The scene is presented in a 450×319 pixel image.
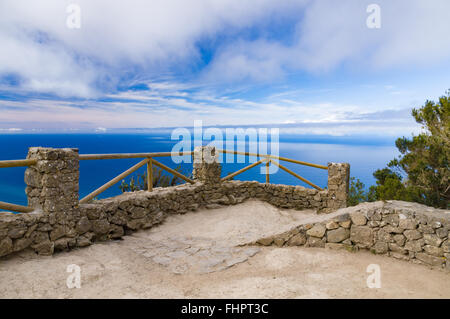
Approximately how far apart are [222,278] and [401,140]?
9.06 m

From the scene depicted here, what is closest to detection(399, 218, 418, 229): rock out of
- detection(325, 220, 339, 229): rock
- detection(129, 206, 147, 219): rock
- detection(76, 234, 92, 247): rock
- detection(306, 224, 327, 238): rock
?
detection(325, 220, 339, 229): rock

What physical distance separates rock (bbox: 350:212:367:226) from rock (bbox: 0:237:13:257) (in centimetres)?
475

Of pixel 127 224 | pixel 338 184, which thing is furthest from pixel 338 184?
pixel 127 224

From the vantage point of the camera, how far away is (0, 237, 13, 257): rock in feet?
10.8

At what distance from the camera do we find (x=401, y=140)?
9.27 metres

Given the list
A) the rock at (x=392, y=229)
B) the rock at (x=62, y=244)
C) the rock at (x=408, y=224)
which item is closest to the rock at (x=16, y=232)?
the rock at (x=62, y=244)

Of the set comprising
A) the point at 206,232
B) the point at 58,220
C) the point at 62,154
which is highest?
the point at 62,154

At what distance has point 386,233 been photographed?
3625mm

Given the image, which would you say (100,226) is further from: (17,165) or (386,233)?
(386,233)

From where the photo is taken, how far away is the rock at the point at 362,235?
147 inches
